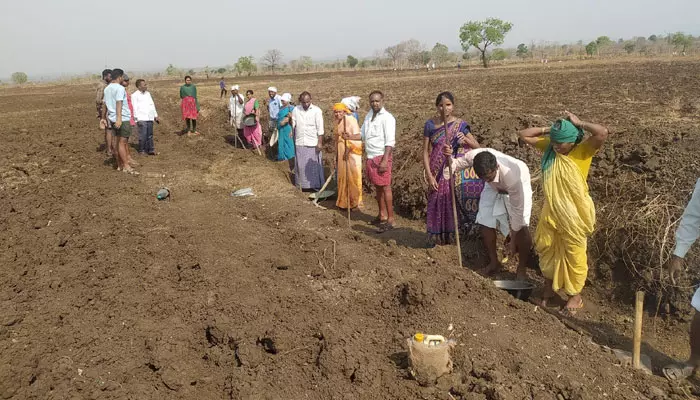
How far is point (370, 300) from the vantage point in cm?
385

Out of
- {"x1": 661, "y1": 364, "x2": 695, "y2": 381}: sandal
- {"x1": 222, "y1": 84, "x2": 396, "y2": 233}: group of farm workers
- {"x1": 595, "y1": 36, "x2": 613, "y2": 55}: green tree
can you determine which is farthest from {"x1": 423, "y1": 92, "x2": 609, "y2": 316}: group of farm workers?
{"x1": 595, "y1": 36, "x2": 613, "y2": 55}: green tree

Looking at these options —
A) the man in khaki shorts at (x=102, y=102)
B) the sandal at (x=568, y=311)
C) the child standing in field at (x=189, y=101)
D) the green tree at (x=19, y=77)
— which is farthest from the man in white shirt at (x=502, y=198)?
the green tree at (x=19, y=77)

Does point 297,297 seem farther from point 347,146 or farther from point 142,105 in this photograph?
point 142,105

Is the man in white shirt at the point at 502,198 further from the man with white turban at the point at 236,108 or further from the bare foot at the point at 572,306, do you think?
the man with white turban at the point at 236,108

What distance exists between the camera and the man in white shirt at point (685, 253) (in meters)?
3.01

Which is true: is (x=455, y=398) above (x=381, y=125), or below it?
below

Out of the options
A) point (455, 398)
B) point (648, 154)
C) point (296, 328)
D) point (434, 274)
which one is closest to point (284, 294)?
point (296, 328)

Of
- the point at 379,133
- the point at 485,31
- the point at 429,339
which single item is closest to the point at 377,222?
the point at 379,133

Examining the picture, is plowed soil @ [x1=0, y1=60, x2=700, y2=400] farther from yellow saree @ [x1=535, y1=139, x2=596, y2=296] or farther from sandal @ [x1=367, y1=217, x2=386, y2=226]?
yellow saree @ [x1=535, y1=139, x2=596, y2=296]

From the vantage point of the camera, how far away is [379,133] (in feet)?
20.4

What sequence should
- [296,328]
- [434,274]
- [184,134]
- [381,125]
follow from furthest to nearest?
[184,134] → [381,125] → [434,274] → [296,328]

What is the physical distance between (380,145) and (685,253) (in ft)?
12.4

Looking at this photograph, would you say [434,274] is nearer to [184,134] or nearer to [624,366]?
[624,366]

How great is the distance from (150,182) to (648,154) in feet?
23.2
